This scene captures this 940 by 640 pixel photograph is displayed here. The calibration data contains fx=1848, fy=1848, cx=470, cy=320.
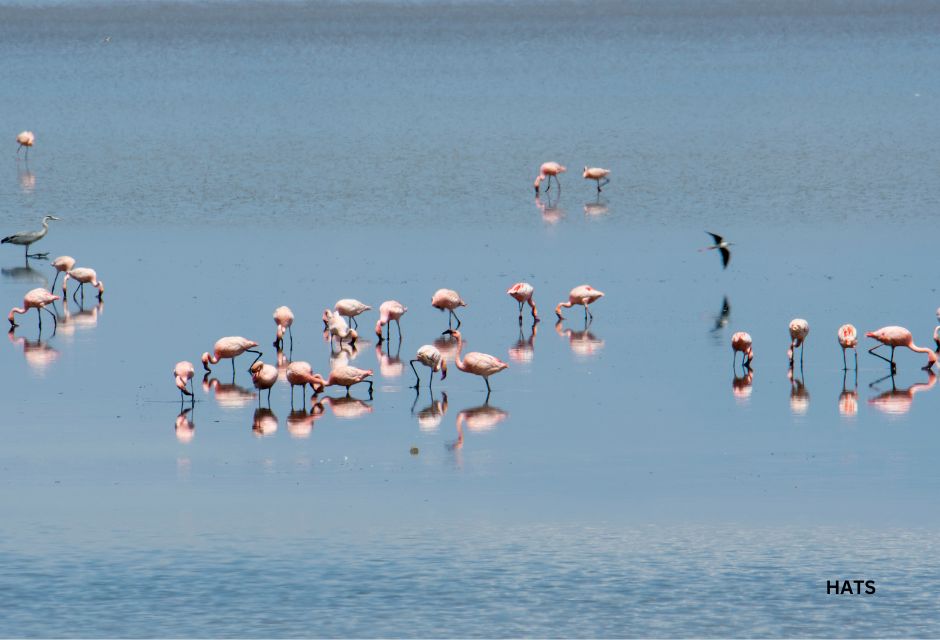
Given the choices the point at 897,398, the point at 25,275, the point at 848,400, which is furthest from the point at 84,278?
the point at 897,398

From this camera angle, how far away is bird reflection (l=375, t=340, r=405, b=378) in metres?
18.9

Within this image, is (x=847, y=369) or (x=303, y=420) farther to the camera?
(x=847, y=369)

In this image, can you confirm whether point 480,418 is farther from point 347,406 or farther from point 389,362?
point 389,362

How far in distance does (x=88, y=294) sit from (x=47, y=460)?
9.64 metres

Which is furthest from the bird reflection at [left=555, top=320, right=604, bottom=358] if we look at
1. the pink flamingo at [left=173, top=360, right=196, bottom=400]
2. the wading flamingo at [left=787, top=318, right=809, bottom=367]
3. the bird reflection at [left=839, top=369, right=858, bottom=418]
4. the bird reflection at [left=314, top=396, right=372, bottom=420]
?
the pink flamingo at [left=173, top=360, right=196, bottom=400]

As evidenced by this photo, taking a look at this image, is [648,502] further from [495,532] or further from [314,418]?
[314,418]

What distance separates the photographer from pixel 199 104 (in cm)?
5859

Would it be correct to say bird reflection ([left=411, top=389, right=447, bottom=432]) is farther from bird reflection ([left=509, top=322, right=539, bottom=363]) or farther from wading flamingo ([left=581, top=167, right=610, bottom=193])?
wading flamingo ([left=581, top=167, right=610, bottom=193])

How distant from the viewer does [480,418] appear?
1658 cm

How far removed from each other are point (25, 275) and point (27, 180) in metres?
12.9

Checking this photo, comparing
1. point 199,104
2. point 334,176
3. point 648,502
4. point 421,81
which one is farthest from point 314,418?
point 421,81

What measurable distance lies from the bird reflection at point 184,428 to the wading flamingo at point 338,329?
320cm

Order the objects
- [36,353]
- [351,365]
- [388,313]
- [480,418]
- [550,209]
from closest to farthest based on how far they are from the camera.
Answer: [480,418]
[351,365]
[36,353]
[388,313]
[550,209]

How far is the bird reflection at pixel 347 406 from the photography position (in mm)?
16828
